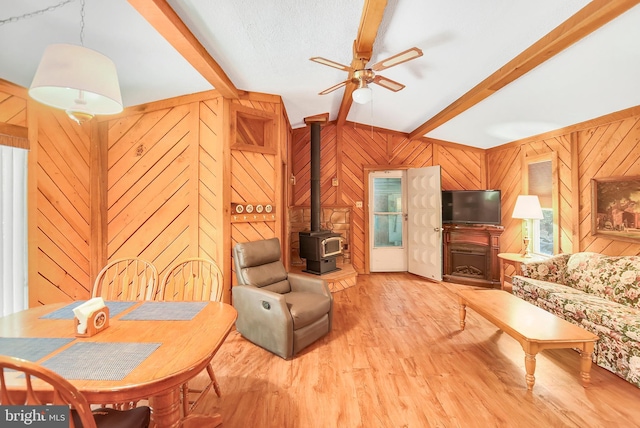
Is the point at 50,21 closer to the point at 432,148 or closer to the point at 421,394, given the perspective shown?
the point at 421,394

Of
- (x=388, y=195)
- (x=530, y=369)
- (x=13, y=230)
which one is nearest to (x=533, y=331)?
(x=530, y=369)

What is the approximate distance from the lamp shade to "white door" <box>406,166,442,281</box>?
1106 mm

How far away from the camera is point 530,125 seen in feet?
12.3

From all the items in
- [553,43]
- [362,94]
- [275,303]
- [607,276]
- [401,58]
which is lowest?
[275,303]

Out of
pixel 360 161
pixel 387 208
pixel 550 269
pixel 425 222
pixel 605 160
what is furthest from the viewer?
pixel 387 208

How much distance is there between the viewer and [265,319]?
7.85ft

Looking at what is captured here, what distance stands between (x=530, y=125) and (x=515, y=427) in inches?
149

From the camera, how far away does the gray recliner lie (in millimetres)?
2309

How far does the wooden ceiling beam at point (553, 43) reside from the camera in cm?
165

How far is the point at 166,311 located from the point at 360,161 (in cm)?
430

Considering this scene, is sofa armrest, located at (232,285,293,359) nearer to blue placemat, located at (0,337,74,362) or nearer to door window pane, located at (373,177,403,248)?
blue placemat, located at (0,337,74,362)

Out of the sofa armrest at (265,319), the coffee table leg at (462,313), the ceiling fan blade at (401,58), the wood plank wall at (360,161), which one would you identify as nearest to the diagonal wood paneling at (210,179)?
the sofa armrest at (265,319)

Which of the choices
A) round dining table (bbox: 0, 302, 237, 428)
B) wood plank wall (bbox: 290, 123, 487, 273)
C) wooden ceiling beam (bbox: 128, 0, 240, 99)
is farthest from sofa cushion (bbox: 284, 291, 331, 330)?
wood plank wall (bbox: 290, 123, 487, 273)

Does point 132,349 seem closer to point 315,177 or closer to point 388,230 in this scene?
point 315,177
